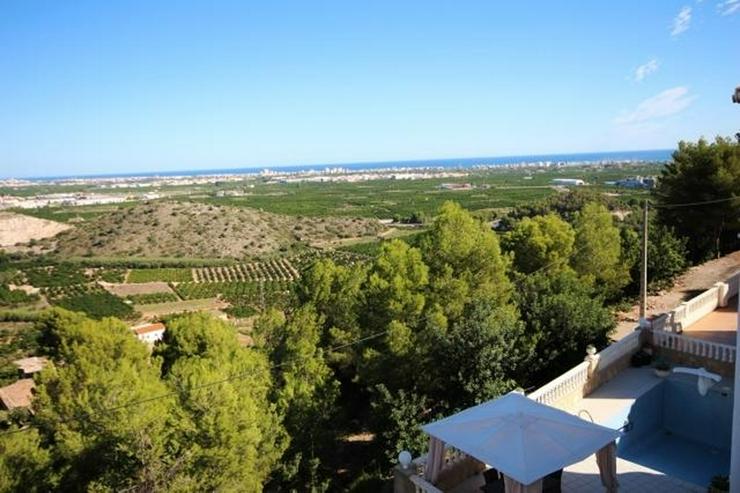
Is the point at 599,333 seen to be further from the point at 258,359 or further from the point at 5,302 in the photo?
the point at 5,302

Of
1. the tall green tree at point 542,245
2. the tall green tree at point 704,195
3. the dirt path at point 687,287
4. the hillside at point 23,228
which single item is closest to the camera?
the dirt path at point 687,287

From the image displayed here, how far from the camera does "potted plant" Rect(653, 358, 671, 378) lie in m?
11.0

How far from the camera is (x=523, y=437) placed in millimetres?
6188

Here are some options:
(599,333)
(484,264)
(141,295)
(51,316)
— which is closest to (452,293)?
(484,264)

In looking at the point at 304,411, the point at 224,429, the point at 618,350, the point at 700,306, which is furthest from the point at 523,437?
the point at 700,306

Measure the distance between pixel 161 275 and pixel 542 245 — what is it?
59.7 m

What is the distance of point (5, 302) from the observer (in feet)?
186

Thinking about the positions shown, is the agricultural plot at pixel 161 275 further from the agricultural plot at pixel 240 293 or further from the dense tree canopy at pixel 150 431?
the dense tree canopy at pixel 150 431

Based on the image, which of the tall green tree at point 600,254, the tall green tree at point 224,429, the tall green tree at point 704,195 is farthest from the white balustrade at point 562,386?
the tall green tree at point 704,195

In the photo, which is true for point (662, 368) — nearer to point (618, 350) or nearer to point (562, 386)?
point (618, 350)

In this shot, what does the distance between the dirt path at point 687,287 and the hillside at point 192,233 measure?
64938 millimetres

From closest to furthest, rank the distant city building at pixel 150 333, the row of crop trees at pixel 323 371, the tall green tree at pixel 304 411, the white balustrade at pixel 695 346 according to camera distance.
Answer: the white balustrade at pixel 695 346, the row of crop trees at pixel 323 371, the tall green tree at pixel 304 411, the distant city building at pixel 150 333

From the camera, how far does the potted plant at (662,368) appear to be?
432 inches

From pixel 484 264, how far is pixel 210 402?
9615 millimetres
